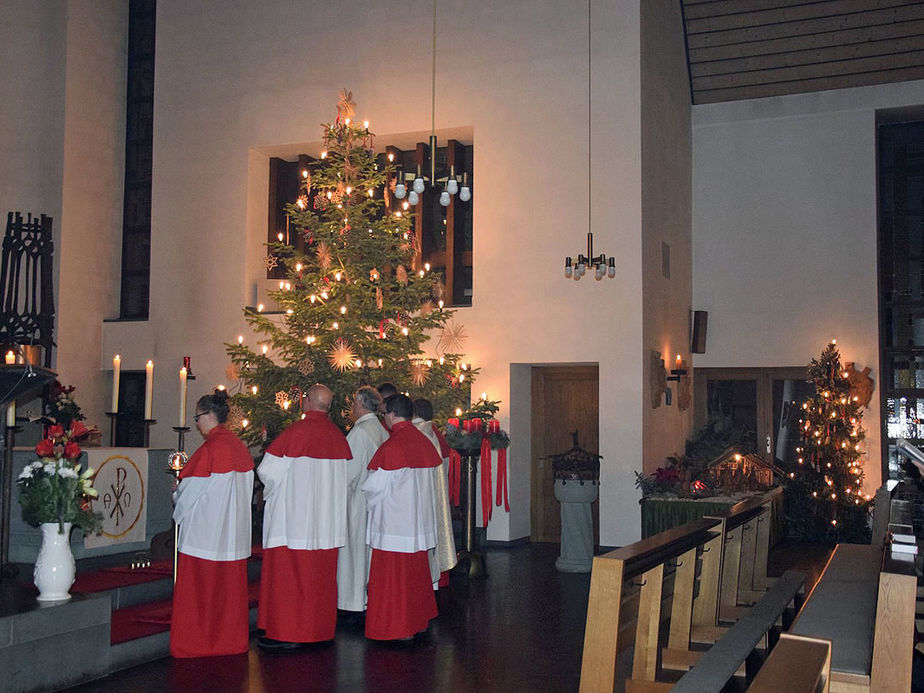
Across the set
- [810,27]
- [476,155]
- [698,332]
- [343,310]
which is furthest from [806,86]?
[343,310]

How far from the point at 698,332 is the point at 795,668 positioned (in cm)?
1237

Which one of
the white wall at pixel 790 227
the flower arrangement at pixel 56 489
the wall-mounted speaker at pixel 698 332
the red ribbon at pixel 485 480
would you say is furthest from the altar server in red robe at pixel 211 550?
the white wall at pixel 790 227

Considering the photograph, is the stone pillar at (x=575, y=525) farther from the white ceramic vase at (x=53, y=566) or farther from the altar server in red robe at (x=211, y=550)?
the white ceramic vase at (x=53, y=566)

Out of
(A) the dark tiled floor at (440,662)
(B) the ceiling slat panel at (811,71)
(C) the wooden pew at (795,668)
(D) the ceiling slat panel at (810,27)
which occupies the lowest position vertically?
(A) the dark tiled floor at (440,662)

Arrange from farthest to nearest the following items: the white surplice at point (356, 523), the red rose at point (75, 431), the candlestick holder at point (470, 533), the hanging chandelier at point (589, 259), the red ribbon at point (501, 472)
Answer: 1. the red ribbon at point (501, 472)
2. the hanging chandelier at point (589, 259)
3. the candlestick holder at point (470, 533)
4. the white surplice at point (356, 523)
5. the red rose at point (75, 431)

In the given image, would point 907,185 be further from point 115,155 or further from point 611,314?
point 115,155

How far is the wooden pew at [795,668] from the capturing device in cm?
234

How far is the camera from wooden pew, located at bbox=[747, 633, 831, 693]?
2340mm

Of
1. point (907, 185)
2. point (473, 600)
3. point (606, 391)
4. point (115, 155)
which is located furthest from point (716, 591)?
point (115, 155)

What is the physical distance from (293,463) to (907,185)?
11.2 m

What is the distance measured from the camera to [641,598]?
532 centimetres

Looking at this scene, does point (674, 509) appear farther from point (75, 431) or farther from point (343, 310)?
point (75, 431)

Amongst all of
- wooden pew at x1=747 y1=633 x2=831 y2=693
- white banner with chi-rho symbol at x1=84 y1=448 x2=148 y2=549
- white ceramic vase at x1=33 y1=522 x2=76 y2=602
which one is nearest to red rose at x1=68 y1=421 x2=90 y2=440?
white ceramic vase at x1=33 y1=522 x2=76 y2=602

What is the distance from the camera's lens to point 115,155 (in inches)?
576
